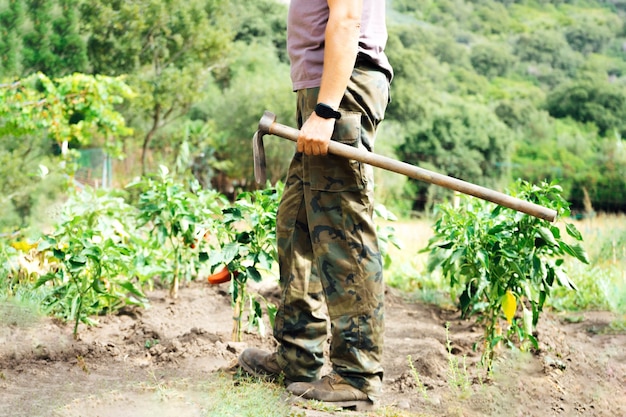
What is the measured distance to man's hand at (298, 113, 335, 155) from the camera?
7.05 ft

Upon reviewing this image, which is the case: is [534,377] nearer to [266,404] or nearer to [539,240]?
[539,240]

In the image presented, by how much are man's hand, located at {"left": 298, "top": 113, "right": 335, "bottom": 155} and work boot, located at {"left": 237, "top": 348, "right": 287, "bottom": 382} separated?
80 cm

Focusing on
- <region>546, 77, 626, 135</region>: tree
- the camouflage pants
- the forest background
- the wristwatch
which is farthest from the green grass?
<region>546, 77, 626, 135</region>: tree

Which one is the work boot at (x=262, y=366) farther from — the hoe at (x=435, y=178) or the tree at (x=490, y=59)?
the tree at (x=490, y=59)

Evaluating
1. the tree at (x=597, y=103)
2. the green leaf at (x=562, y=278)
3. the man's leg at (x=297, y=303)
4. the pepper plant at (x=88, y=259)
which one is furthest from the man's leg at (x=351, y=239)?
the tree at (x=597, y=103)

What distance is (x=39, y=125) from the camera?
216 inches

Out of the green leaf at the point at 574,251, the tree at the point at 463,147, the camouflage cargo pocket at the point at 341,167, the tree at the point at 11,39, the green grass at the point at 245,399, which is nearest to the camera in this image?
the green grass at the point at 245,399

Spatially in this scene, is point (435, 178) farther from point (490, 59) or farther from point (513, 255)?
point (490, 59)

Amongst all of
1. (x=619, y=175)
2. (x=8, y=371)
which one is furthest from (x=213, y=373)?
(x=619, y=175)

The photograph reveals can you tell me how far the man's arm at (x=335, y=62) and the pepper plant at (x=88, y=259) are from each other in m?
1.21

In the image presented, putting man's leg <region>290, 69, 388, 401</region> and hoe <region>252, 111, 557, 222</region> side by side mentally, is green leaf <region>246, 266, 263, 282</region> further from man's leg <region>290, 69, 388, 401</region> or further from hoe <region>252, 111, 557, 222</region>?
hoe <region>252, 111, 557, 222</region>

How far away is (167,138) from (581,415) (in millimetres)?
8660

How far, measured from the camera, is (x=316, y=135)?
2.15 m

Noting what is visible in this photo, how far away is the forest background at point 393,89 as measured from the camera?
708 cm
